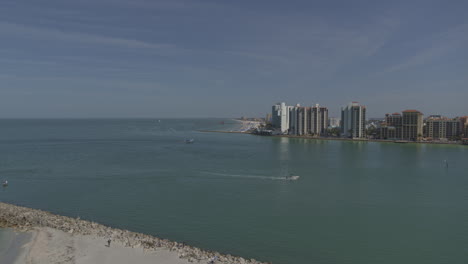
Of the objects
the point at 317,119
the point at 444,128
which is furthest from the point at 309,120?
the point at 444,128

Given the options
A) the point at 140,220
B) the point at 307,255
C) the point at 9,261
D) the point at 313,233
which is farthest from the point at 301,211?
the point at 9,261

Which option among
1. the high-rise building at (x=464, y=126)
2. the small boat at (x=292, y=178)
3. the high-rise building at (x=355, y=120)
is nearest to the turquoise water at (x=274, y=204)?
the small boat at (x=292, y=178)

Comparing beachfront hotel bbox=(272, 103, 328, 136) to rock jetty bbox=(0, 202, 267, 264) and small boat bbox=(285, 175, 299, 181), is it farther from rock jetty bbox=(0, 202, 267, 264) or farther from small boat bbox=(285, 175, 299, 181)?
rock jetty bbox=(0, 202, 267, 264)

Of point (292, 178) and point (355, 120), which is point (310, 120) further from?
point (292, 178)

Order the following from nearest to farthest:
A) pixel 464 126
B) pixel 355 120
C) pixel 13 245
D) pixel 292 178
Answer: pixel 13 245, pixel 292 178, pixel 464 126, pixel 355 120

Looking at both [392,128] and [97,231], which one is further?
[392,128]

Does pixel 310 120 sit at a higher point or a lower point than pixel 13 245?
higher

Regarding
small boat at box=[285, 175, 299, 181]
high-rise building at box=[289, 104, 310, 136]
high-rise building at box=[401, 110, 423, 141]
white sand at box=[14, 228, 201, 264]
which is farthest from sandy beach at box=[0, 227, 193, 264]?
high-rise building at box=[289, 104, 310, 136]
